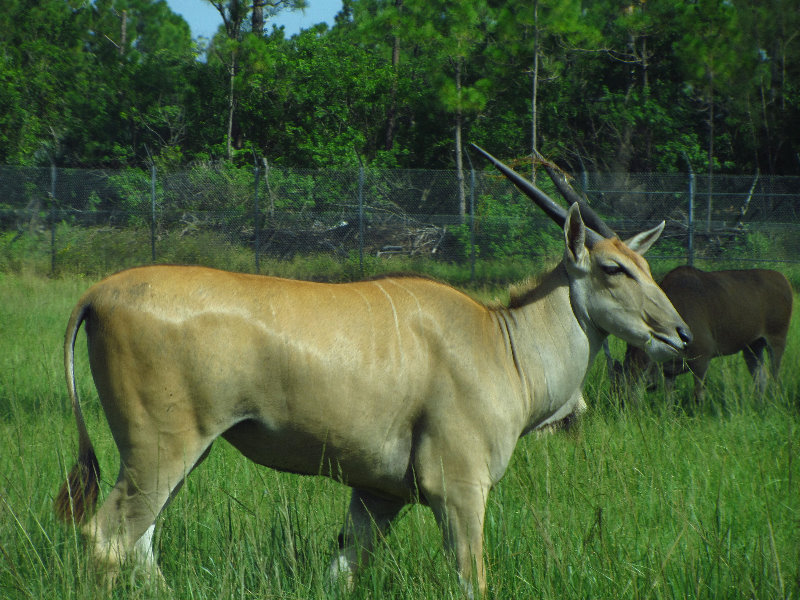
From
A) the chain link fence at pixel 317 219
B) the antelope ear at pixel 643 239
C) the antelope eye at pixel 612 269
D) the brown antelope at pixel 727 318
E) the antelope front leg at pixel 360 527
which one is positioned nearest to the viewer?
the antelope front leg at pixel 360 527

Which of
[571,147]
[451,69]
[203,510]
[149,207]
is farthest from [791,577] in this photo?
[571,147]

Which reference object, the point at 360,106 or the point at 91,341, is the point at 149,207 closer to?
the point at 360,106

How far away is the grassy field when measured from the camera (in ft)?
9.59

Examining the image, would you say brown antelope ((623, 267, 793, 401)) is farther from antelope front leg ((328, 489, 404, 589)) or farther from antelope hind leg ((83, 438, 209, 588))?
antelope hind leg ((83, 438, 209, 588))

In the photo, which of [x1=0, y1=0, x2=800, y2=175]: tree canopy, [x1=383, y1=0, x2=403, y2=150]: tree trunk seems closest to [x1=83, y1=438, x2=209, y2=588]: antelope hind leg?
[x1=0, y1=0, x2=800, y2=175]: tree canopy

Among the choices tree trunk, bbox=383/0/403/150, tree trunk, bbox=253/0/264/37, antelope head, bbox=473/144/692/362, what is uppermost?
tree trunk, bbox=253/0/264/37

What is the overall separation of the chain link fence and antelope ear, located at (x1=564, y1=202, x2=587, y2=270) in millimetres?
12847

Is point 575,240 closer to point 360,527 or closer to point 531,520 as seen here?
point 531,520

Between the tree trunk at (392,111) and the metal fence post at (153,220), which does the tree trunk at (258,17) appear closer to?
the tree trunk at (392,111)

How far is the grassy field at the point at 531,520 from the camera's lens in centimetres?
292

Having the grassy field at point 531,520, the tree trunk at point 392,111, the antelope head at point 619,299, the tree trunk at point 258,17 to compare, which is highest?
the tree trunk at point 258,17

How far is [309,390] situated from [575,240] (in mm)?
1298

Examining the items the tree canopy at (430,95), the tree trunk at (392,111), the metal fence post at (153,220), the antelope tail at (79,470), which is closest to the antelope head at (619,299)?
the antelope tail at (79,470)

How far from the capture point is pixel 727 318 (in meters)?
7.59
